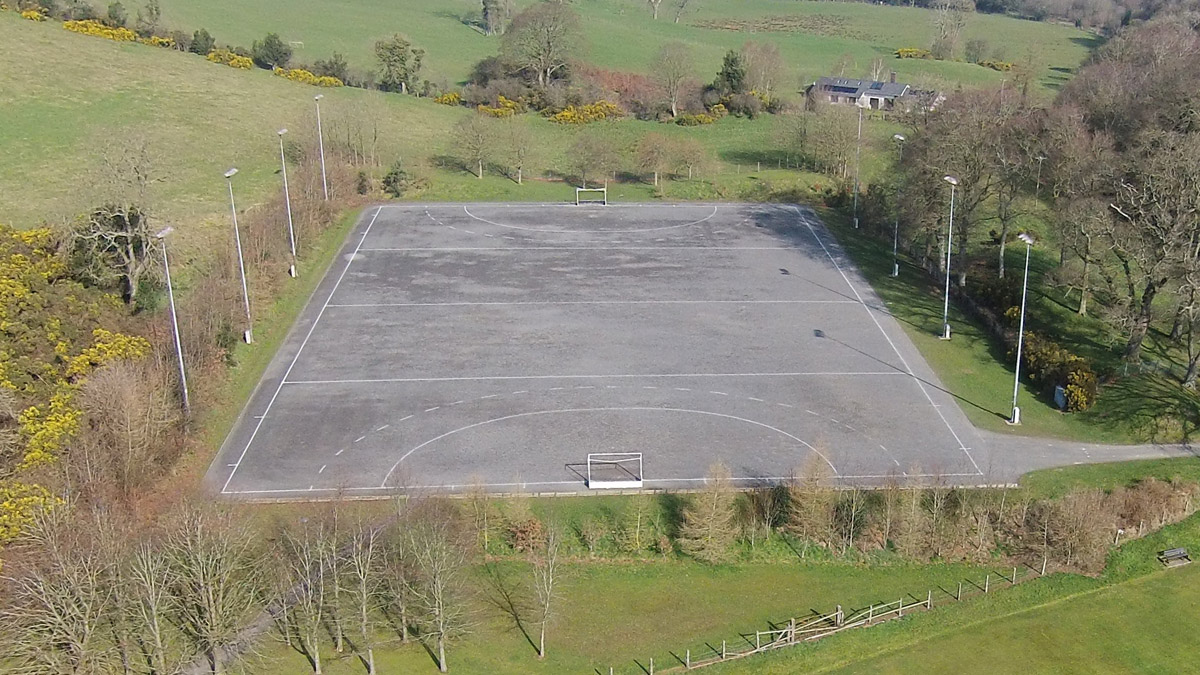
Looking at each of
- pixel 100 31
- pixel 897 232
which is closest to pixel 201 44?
pixel 100 31

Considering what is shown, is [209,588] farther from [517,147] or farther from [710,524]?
[517,147]

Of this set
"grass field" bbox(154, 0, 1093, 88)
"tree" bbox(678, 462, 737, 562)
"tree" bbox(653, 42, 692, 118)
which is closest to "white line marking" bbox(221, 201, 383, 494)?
"tree" bbox(678, 462, 737, 562)

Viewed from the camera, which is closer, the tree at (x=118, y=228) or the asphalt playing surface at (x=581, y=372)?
the asphalt playing surface at (x=581, y=372)

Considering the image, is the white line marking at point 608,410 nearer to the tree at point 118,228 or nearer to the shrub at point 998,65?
the tree at point 118,228

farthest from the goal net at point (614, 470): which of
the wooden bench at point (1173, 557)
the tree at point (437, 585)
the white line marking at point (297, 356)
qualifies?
the wooden bench at point (1173, 557)

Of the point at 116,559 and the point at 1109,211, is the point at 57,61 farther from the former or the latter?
the point at 1109,211

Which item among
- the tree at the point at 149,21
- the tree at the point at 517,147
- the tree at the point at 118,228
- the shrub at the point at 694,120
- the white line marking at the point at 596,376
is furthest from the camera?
the tree at the point at 149,21

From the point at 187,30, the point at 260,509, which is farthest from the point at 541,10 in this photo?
the point at 260,509
